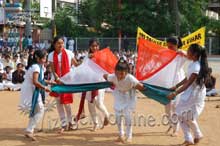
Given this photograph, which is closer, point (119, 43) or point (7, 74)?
point (7, 74)

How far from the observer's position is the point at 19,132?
8891 millimetres

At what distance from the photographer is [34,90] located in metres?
8.20

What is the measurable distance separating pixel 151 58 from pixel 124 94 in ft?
3.25

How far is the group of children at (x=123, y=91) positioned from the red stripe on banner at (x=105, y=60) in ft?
0.46

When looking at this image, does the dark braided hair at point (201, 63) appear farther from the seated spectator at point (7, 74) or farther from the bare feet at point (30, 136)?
the seated spectator at point (7, 74)

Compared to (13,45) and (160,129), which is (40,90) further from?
(13,45)

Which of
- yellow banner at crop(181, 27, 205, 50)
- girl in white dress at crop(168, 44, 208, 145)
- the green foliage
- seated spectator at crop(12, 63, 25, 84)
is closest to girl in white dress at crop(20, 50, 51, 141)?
girl in white dress at crop(168, 44, 208, 145)

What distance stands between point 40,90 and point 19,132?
1.11m

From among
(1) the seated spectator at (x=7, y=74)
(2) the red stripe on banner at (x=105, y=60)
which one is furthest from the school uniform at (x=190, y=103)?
(1) the seated spectator at (x=7, y=74)

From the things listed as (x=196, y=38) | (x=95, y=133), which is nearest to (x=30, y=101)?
(x=95, y=133)

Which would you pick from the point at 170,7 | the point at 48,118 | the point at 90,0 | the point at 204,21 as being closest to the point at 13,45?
the point at 90,0

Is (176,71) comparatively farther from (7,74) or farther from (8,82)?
(7,74)

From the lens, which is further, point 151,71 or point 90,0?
point 90,0

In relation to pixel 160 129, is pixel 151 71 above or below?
above
